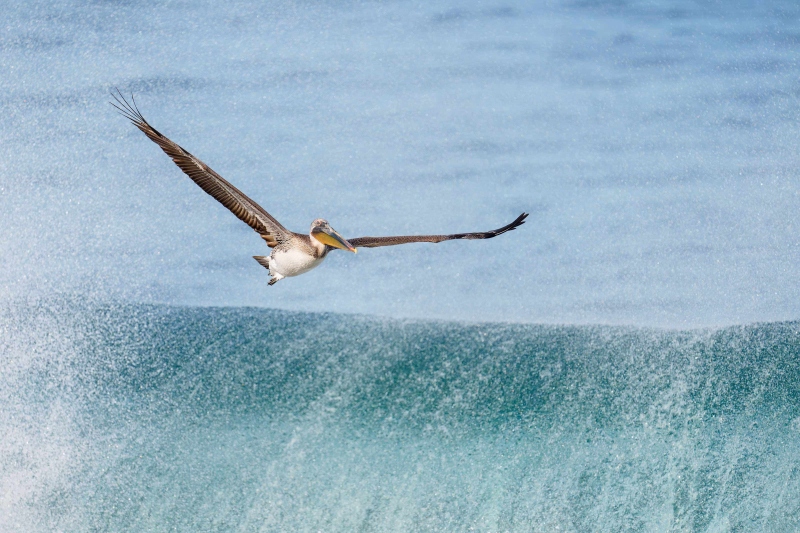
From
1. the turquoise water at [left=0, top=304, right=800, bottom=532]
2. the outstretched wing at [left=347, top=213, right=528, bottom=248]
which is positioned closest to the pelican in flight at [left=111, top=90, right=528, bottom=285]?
the outstretched wing at [left=347, top=213, right=528, bottom=248]

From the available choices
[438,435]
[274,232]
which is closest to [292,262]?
[274,232]

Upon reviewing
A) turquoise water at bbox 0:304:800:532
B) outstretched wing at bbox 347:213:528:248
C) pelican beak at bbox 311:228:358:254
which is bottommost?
turquoise water at bbox 0:304:800:532

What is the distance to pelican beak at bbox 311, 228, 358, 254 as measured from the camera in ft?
26.7

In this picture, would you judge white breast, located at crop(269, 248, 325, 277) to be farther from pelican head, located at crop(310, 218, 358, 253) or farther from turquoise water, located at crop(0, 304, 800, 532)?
turquoise water, located at crop(0, 304, 800, 532)

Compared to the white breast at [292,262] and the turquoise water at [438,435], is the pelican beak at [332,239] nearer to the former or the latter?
the white breast at [292,262]

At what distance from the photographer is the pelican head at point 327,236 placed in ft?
26.7

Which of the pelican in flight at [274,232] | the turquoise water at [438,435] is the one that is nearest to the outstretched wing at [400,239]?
the pelican in flight at [274,232]

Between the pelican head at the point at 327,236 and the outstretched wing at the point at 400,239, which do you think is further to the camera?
the outstretched wing at the point at 400,239

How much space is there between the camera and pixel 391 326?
24.1 meters

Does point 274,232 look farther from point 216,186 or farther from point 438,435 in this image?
point 438,435

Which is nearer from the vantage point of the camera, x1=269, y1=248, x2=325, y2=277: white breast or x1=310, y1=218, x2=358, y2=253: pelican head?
x1=310, y1=218, x2=358, y2=253: pelican head

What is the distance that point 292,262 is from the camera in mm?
8484

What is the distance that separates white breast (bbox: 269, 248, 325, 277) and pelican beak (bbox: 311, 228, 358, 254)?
0.22 metres

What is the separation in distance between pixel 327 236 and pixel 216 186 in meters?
1.09
